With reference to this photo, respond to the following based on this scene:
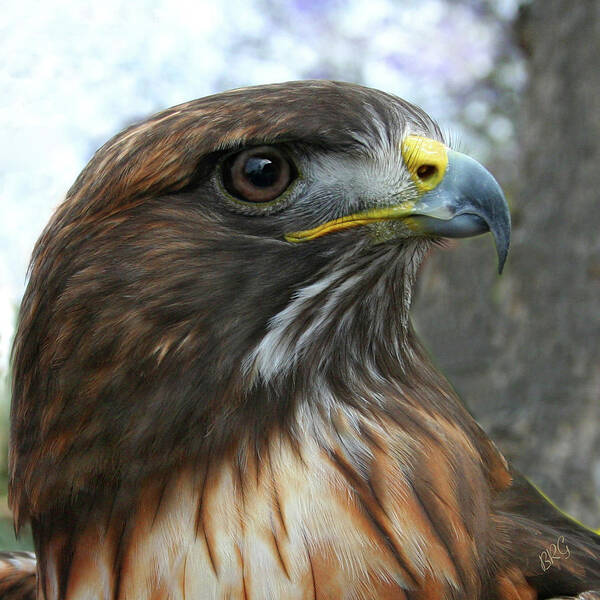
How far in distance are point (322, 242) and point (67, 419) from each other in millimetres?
695

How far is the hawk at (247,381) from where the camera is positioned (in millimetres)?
1644

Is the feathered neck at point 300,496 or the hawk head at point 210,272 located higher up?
the hawk head at point 210,272

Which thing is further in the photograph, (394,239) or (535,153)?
(535,153)

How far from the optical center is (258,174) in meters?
1.68

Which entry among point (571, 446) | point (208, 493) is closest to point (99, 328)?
point (208, 493)

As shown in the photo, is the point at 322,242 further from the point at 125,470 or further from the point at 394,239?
the point at 125,470

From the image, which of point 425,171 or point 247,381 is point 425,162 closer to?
point 425,171

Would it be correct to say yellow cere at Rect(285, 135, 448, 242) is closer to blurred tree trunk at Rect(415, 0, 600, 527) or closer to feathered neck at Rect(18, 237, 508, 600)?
feathered neck at Rect(18, 237, 508, 600)

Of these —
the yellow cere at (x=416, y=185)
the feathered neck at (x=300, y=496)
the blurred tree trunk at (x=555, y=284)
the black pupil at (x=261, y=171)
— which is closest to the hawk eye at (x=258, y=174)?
the black pupil at (x=261, y=171)

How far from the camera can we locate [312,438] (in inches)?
67.9

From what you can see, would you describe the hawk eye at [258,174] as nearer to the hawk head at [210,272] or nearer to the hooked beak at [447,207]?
the hawk head at [210,272]

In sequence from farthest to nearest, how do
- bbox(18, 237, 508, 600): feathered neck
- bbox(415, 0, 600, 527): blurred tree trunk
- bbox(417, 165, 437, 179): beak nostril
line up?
bbox(415, 0, 600, 527): blurred tree trunk
bbox(417, 165, 437, 179): beak nostril
bbox(18, 237, 508, 600): feathered neck

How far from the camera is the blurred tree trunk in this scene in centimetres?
558

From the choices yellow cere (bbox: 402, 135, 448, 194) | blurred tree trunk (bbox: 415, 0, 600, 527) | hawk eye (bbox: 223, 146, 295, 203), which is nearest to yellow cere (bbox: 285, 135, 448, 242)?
yellow cere (bbox: 402, 135, 448, 194)
